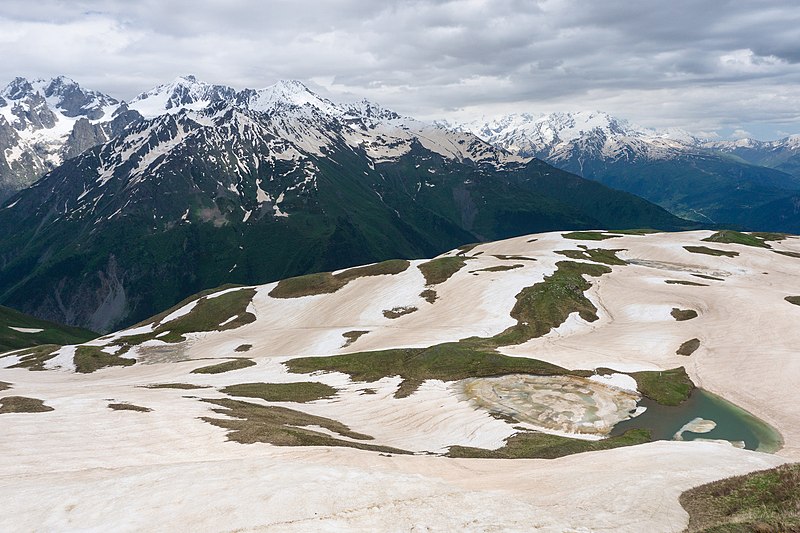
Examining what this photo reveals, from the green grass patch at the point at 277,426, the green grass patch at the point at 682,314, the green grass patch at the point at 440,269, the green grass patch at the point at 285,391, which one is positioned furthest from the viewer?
the green grass patch at the point at 440,269

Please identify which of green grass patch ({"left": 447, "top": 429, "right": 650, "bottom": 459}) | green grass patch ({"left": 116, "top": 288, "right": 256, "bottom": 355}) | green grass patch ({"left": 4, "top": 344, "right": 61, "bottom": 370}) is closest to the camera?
green grass patch ({"left": 447, "top": 429, "right": 650, "bottom": 459})

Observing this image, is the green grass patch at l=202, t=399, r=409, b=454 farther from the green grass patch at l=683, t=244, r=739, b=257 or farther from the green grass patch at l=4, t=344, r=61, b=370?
the green grass patch at l=683, t=244, r=739, b=257

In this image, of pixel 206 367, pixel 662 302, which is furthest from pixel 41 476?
pixel 662 302

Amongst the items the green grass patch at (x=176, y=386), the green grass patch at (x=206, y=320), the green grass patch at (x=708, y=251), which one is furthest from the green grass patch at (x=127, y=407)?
the green grass patch at (x=708, y=251)

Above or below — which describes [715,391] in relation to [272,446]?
below

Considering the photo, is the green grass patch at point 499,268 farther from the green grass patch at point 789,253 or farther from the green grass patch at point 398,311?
the green grass patch at point 789,253

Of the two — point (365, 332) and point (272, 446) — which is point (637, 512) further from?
point (365, 332)

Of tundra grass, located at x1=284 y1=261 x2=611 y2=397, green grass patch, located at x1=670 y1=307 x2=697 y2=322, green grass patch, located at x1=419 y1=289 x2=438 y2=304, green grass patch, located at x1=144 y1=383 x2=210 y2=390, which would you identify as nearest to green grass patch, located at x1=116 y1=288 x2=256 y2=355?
green grass patch, located at x1=419 y1=289 x2=438 y2=304
